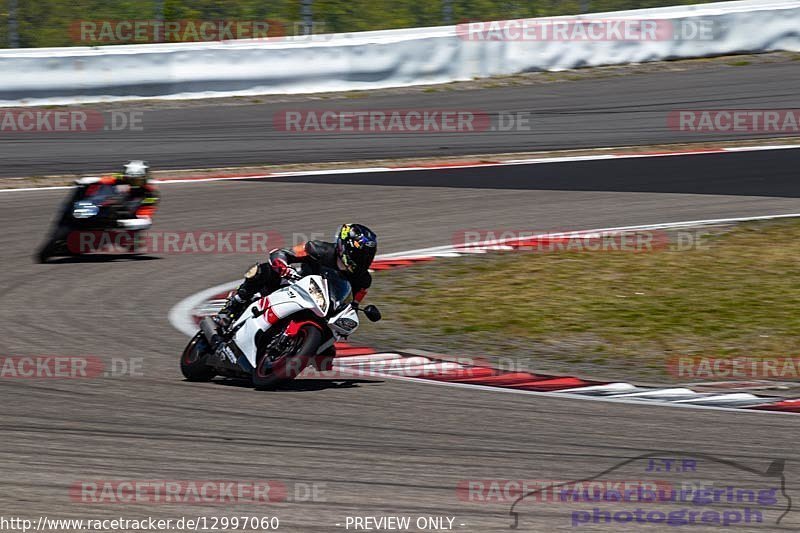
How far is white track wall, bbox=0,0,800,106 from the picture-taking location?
18281mm

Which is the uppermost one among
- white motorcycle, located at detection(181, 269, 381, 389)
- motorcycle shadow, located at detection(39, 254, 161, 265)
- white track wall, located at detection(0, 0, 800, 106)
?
white track wall, located at detection(0, 0, 800, 106)

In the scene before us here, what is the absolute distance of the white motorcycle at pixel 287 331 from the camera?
755 centimetres

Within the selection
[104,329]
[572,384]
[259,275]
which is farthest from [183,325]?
[572,384]

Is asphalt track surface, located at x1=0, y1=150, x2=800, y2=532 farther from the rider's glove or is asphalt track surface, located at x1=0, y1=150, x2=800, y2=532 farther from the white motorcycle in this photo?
the rider's glove
